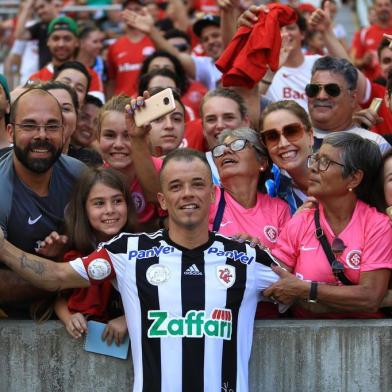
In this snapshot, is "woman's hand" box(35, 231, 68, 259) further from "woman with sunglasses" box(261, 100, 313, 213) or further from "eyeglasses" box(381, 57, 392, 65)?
"eyeglasses" box(381, 57, 392, 65)

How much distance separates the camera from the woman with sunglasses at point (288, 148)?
6.28 m

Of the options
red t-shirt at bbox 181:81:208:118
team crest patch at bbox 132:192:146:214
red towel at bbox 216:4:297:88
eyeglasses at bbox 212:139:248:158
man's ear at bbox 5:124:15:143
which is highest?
red t-shirt at bbox 181:81:208:118

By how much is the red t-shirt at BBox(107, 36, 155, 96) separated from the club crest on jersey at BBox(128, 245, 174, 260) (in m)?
5.86

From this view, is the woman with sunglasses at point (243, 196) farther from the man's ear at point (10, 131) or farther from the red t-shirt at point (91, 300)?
the man's ear at point (10, 131)

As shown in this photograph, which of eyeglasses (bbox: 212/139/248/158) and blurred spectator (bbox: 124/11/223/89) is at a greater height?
blurred spectator (bbox: 124/11/223/89)

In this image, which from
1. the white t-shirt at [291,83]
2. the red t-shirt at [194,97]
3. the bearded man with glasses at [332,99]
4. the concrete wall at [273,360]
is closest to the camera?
the concrete wall at [273,360]

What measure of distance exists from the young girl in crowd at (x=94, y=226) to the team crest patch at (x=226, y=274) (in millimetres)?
673

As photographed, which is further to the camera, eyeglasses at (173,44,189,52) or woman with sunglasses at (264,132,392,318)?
eyeglasses at (173,44,189,52)

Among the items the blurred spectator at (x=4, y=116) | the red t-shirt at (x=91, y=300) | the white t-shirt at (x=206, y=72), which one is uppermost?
the white t-shirt at (x=206, y=72)

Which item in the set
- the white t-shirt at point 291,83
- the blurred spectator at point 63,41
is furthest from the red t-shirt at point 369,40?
the blurred spectator at point 63,41

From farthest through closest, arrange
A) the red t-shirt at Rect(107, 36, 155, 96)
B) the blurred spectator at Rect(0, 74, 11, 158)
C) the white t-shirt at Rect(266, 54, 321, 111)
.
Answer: the red t-shirt at Rect(107, 36, 155, 96)
the white t-shirt at Rect(266, 54, 321, 111)
the blurred spectator at Rect(0, 74, 11, 158)

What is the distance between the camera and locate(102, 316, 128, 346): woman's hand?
5.51 m

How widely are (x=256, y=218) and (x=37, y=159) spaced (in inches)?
53.6

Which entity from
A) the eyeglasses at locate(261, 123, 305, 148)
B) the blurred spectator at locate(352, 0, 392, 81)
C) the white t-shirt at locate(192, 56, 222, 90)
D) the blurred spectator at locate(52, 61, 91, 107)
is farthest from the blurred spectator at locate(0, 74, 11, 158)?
the blurred spectator at locate(352, 0, 392, 81)
